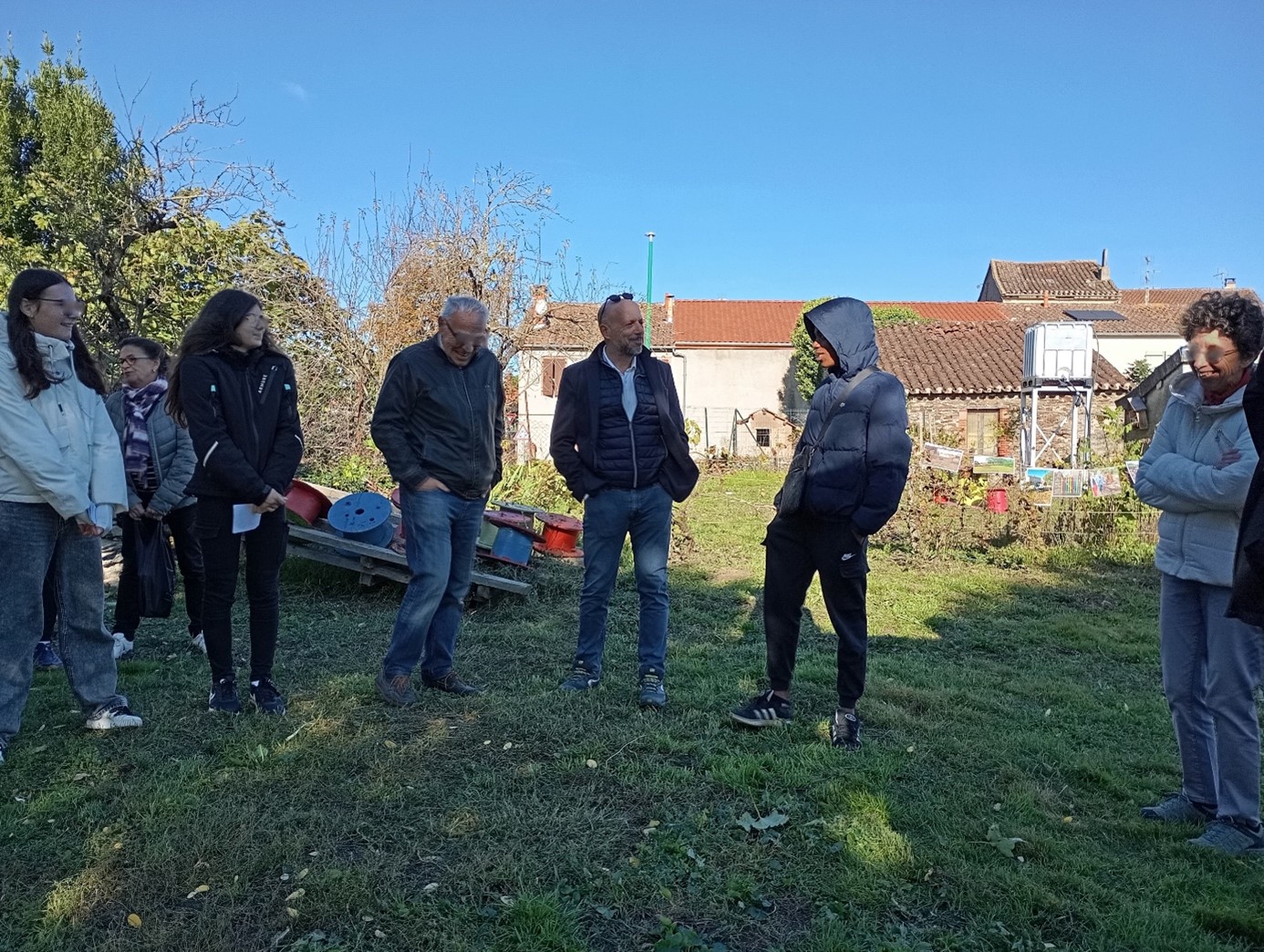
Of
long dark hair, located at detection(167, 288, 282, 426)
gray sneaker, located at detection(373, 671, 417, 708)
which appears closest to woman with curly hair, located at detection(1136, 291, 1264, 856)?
gray sneaker, located at detection(373, 671, 417, 708)

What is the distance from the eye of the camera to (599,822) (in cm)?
308

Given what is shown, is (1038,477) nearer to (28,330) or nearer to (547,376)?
(547,376)

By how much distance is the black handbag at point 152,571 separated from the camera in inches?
194

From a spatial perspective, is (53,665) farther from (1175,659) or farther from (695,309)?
(695,309)

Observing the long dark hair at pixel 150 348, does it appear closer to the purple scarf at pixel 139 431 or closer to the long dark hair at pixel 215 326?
the purple scarf at pixel 139 431

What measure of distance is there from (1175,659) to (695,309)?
36549 millimetres

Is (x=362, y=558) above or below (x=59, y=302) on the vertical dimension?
below

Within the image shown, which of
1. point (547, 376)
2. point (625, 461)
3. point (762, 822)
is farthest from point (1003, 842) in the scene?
point (547, 376)

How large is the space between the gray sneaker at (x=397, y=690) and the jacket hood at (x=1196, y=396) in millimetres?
3454

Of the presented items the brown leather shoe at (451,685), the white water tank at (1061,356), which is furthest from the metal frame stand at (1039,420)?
the brown leather shoe at (451,685)

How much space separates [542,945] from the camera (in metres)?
2.41

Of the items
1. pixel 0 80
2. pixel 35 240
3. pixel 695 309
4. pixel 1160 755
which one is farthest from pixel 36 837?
pixel 695 309

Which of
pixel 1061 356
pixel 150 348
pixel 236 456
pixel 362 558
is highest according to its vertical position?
pixel 1061 356

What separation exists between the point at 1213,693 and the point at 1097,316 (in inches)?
1395
